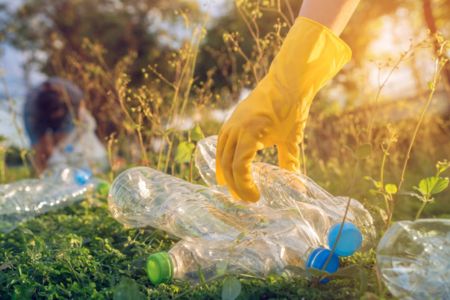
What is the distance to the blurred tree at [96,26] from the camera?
1310cm

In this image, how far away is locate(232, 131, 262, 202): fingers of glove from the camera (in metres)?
1.73

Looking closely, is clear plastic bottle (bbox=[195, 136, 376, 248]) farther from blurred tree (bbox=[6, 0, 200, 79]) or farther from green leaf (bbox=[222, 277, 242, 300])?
blurred tree (bbox=[6, 0, 200, 79])

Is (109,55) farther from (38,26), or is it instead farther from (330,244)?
(330,244)

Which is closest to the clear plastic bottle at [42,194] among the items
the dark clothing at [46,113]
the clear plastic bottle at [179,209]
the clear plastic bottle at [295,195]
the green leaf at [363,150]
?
the clear plastic bottle at [179,209]

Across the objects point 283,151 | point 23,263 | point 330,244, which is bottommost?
point 23,263

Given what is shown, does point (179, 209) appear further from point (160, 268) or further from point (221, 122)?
point (221, 122)

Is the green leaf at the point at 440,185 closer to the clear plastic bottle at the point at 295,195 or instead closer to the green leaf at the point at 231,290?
the clear plastic bottle at the point at 295,195

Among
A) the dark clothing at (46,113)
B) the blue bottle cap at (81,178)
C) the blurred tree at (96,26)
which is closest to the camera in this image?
the blue bottle cap at (81,178)

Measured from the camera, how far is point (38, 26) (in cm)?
1473

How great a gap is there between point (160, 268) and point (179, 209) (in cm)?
42

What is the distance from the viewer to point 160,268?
5.00 ft

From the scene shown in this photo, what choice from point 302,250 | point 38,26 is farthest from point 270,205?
point 38,26

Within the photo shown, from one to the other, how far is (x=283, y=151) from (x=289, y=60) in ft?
1.03

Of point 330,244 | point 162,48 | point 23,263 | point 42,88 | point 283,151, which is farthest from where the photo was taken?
point 162,48
